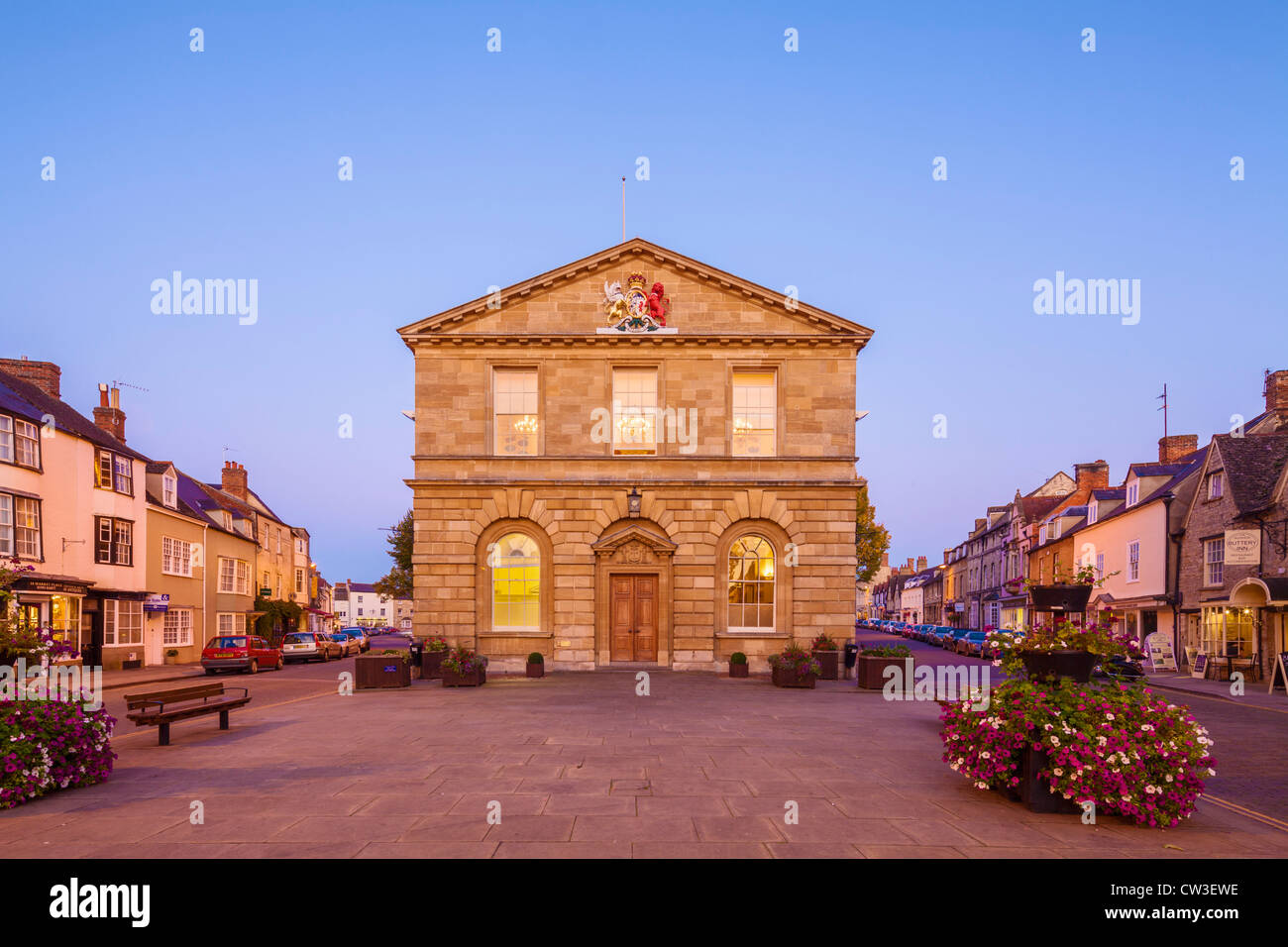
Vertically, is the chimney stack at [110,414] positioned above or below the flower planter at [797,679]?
above

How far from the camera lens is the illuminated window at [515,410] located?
88.7ft

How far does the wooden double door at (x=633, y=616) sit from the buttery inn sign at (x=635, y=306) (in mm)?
8254

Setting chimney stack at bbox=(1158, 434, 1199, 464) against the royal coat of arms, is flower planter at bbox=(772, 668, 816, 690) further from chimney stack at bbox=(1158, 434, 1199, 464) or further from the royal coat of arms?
chimney stack at bbox=(1158, 434, 1199, 464)

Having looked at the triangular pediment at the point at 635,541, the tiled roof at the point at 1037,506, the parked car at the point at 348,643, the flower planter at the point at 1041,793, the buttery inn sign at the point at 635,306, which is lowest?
the parked car at the point at 348,643

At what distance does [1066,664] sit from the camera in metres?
9.23

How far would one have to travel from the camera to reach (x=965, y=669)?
98.1 ft

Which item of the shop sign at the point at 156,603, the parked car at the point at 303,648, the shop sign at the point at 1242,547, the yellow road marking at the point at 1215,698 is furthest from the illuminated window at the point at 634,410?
the parked car at the point at 303,648

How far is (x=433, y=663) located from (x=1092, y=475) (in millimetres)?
49148

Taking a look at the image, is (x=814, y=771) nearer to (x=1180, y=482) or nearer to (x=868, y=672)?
(x=868, y=672)

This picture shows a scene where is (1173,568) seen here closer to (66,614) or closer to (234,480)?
(66,614)

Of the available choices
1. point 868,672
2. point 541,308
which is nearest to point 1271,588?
point 868,672

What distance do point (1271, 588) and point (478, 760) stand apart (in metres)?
25.8

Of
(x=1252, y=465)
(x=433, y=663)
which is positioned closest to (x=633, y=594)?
(x=433, y=663)

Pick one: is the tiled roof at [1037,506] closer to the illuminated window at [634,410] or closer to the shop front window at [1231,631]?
the shop front window at [1231,631]
